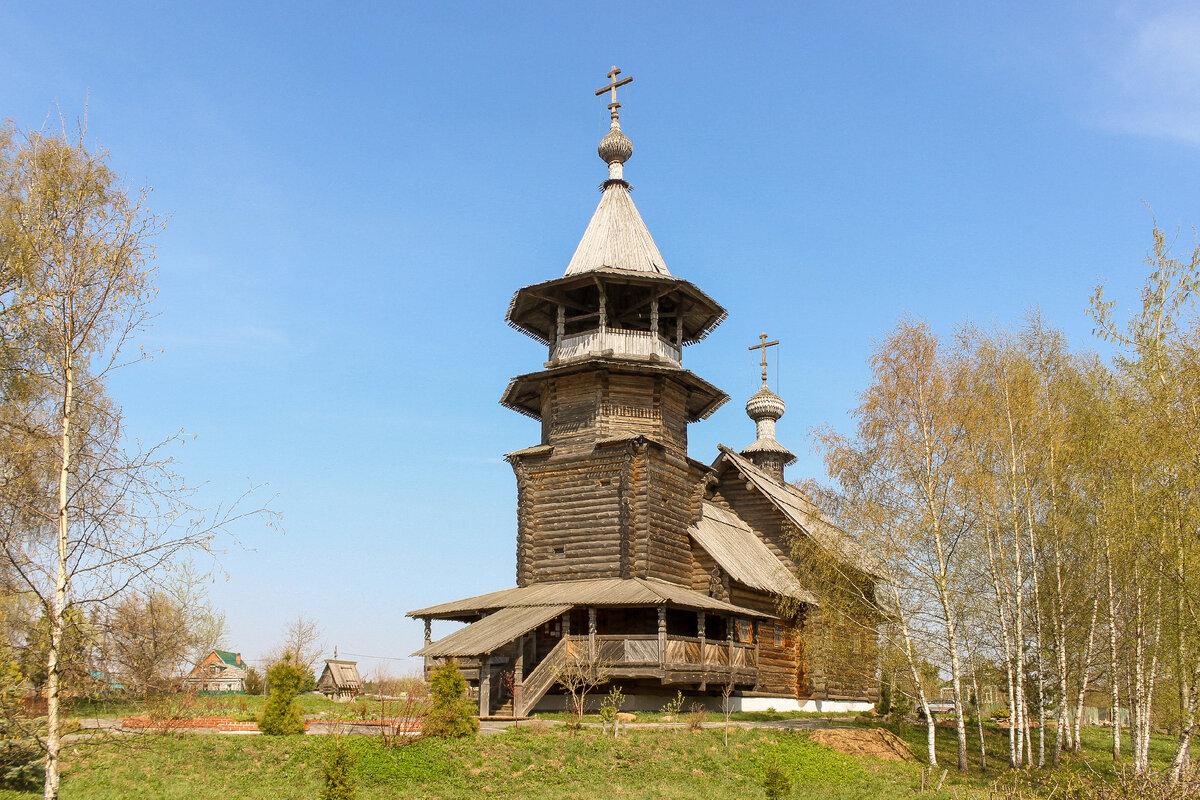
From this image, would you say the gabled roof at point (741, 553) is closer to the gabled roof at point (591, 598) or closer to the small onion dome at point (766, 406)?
the gabled roof at point (591, 598)

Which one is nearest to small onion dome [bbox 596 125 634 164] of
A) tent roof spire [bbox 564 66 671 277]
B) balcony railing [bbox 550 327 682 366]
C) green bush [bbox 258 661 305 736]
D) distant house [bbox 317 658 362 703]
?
tent roof spire [bbox 564 66 671 277]

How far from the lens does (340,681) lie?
36.5m

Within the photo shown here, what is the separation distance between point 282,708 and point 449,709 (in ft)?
11.0

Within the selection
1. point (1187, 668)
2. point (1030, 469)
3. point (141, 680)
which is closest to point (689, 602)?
point (1030, 469)

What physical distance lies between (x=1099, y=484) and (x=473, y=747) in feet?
48.3

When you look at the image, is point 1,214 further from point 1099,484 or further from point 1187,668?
point 1099,484

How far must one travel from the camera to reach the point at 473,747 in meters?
17.6

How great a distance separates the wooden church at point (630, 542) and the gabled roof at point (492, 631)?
88 mm

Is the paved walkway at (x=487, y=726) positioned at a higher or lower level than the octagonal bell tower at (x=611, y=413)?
lower

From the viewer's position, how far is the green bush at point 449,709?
706 inches

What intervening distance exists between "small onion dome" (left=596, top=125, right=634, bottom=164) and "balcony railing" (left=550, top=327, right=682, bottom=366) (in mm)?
7245

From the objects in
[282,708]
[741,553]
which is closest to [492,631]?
[282,708]

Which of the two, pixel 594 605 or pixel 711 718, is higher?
pixel 594 605

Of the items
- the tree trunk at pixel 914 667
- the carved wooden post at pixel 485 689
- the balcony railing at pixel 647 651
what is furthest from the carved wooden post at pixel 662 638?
the tree trunk at pixel 914 667
